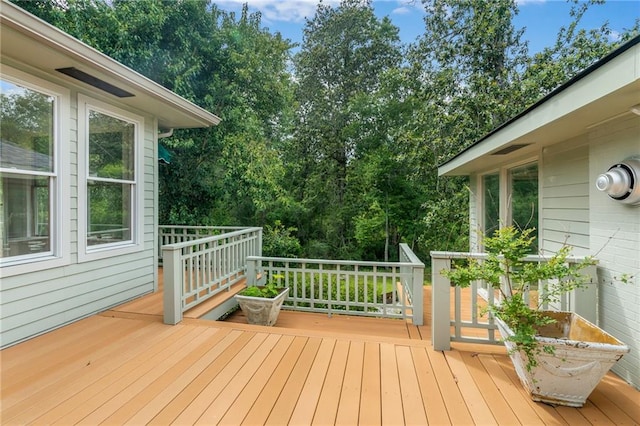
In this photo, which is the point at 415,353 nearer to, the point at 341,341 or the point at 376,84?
the point at 341,341

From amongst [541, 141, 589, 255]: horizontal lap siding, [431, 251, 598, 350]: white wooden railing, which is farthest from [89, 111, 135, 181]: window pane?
→ [541, 141, 589, 255]: horizontal lap siding

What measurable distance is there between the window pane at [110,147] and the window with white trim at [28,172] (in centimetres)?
47

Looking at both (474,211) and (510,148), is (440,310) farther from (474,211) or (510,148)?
(474,211)

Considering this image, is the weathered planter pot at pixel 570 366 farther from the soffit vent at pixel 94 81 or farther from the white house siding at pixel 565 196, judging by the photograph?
the soffit vent at pixel 94 81

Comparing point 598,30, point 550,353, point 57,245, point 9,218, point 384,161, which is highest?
point 598,30

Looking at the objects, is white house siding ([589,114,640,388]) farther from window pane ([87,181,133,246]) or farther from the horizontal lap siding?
window pane ([87,181,133,246])

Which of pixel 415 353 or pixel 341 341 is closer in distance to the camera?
pixel 415 353

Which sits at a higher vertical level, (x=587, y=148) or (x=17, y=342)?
(x=587, y=148)

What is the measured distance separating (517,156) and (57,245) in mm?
5497

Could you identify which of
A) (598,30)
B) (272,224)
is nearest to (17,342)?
(272,224)

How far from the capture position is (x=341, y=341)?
9.99 ft

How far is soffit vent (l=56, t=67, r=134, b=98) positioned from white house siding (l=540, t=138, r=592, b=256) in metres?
4.65

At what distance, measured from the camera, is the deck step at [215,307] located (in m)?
3.87

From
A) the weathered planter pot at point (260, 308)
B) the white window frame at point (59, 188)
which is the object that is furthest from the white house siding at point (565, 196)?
the white window frame at point (59, 188)
